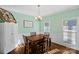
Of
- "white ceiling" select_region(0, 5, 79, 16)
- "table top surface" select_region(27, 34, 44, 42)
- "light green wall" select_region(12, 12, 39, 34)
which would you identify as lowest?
"table top surface" select_region(27, 34, 44, 42)

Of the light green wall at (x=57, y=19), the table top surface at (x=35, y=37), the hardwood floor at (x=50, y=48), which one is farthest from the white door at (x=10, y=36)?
the light green wall at (x=57, y=19)

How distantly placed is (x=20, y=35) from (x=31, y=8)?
47 centimetres

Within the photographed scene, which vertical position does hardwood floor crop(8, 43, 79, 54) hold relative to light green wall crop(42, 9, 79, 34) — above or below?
below

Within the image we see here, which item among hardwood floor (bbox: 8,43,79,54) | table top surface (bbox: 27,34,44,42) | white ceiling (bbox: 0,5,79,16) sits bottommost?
hardwood floor (bbox: 8,43,79,54)

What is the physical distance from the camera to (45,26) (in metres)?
1.59

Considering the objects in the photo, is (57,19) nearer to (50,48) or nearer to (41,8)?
(41,8)

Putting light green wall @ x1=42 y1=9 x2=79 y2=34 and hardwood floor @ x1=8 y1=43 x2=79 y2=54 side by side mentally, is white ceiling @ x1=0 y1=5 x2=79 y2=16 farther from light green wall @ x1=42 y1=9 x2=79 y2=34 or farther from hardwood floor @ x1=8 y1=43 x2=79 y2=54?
hardwood floor @ x1=8 y1=43 x2=79 y2=54

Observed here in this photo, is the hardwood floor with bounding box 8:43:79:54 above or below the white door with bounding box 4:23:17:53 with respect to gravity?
below

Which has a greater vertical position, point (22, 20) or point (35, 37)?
point (22, 20)

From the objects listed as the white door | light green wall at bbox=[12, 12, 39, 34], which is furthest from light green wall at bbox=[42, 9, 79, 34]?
the white door

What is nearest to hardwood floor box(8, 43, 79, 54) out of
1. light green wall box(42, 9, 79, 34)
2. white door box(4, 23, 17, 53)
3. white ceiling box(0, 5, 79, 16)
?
white door box(4, 23, 17, 53)

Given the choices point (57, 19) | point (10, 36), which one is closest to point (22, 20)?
point (10, 36)
